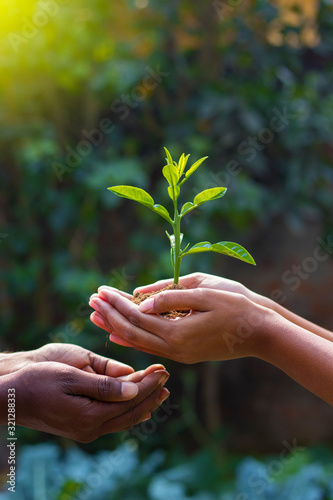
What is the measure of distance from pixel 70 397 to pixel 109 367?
0.55 feet

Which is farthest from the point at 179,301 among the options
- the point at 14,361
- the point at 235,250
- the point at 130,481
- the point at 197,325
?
the point at 130,481

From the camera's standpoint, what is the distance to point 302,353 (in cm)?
98

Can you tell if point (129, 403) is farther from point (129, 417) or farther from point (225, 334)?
point (225, 334)

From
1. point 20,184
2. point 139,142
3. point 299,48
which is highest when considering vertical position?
point 299,48

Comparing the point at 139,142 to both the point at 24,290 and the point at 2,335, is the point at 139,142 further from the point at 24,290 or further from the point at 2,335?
the point at 2,335

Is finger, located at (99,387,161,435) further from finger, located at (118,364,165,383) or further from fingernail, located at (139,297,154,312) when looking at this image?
fingernail, located at (139,297,154,312)

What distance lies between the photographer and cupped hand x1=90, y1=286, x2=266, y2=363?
1002mm

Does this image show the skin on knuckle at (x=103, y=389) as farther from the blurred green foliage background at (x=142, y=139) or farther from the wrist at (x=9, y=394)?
the blurred green foliage background at (x=142, y=139)

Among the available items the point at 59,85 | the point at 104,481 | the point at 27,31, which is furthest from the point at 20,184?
the point at 104,481

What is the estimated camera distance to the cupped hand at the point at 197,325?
1.00m

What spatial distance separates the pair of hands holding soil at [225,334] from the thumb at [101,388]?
0.09 meters

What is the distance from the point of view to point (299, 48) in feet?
9.40

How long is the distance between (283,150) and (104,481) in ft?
5.77

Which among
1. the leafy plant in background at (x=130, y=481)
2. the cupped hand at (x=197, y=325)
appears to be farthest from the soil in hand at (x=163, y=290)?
the leafy plant in background at (x=130, y=481)
